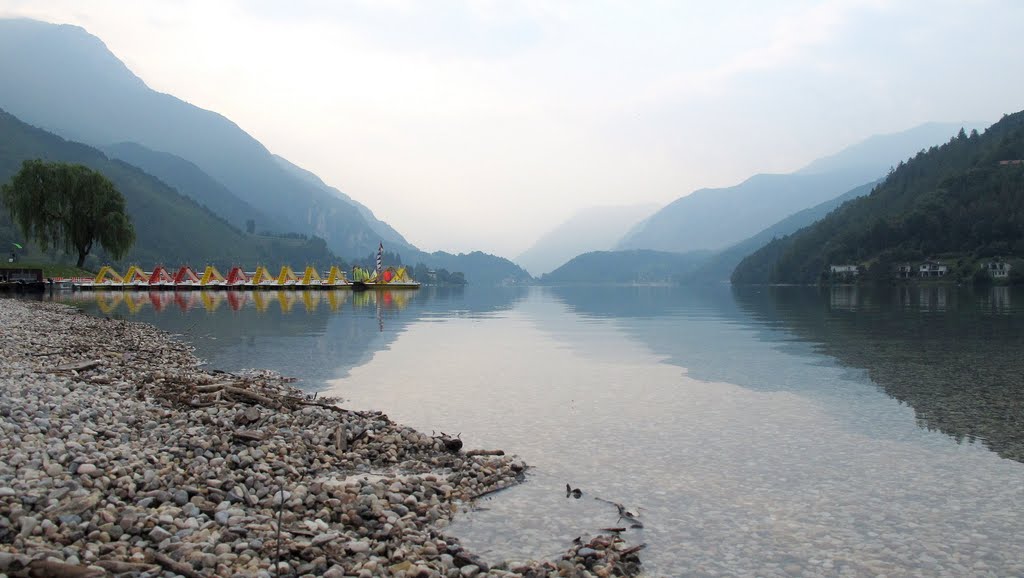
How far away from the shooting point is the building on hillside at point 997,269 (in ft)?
481

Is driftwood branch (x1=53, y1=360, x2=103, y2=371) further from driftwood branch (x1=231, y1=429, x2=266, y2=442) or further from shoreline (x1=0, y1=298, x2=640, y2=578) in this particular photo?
driftwood branch (x1=231, y1=429, x2=266, y2=442)

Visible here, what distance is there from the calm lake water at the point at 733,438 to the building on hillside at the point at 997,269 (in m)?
142

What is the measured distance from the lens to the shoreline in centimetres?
682

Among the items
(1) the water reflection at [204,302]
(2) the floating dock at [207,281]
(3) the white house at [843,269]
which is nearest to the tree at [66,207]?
(1) the water reflection at [204,302]

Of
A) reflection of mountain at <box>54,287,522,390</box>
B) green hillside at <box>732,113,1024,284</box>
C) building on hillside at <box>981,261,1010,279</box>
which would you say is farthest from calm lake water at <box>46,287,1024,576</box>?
green hillside at <box>732,113,1024,284</box>

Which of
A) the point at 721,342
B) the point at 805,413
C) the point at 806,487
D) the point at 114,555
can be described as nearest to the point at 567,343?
the point at 721,342

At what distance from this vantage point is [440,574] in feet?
23.0

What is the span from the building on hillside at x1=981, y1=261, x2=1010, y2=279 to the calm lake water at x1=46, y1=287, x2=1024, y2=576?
141604 mm

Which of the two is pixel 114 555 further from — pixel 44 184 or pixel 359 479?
pixel 44 184

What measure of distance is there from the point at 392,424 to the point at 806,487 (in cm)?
766

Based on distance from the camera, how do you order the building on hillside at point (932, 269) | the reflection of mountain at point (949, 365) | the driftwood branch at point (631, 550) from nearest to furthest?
the driftwood branch at point (631, 550) < the reflection of mountain at point (949, 365) < the building on hillside at point (932, 269)

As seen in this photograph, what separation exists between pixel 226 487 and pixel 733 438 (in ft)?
30.9

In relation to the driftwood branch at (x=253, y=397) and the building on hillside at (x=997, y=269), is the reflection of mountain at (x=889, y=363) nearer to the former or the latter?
the driftwood branch at (x=253, y=397)

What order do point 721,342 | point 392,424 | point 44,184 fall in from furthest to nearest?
point 44,184
point 721,342
point 392,424
